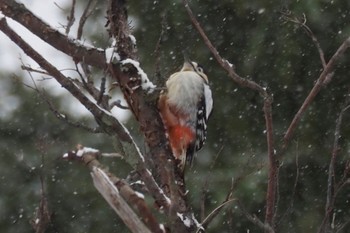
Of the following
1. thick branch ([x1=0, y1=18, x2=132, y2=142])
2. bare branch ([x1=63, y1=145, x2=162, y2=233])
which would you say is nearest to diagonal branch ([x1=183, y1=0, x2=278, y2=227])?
thick branch ([x1=0, y1=18, x2=132, y2=142])

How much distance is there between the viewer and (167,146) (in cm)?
291

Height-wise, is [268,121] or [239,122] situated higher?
[239,122]

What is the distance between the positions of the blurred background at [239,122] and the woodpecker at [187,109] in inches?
21.4

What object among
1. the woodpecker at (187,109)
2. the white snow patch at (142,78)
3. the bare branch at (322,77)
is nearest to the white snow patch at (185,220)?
the bare branch at (322,77)

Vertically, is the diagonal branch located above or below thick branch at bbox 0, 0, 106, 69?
below

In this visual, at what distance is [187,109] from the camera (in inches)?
168

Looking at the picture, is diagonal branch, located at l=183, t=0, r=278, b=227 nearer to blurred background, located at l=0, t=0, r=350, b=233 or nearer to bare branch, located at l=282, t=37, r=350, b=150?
bare branch, located at l=282, t=37, r=350, b=150

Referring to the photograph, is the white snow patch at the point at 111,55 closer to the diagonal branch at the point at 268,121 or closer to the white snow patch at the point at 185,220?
the diagonal branch at the point at 268,121

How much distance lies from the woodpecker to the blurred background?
1.79 ft

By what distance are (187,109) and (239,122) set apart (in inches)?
46.2

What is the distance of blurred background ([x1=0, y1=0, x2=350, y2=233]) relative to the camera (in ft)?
16.7

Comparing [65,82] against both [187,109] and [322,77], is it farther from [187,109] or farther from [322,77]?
[187,109]

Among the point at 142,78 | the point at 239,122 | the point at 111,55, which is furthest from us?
the point at 239,122

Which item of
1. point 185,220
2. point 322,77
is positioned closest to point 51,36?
point 185,220
